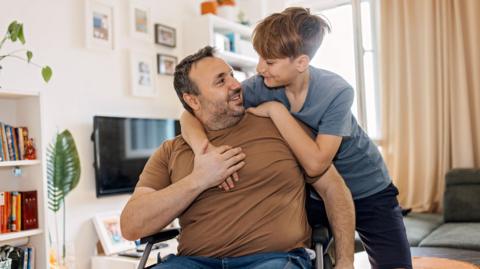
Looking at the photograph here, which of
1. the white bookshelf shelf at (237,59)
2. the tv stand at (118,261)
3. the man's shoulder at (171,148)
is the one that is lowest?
the tv stand at (118,261)

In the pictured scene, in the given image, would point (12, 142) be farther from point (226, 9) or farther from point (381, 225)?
point (226, 9)

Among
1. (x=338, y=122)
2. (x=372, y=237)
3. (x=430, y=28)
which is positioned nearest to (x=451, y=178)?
(x=430, y=28)

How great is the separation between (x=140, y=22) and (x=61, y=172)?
4.78 feet

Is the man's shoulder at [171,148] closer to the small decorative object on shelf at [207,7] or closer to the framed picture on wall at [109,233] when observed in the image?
the framed picture on wall at [109,233]

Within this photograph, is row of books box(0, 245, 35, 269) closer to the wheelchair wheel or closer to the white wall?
the white wall

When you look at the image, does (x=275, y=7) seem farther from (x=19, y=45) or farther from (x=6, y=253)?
(x=6, y=253)

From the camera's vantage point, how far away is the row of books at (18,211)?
8.55ft

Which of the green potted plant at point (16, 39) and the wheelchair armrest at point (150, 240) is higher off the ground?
the green potted plant at point (16, 39)

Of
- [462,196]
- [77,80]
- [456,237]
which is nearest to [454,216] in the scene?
[462,196]

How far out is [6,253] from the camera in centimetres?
261

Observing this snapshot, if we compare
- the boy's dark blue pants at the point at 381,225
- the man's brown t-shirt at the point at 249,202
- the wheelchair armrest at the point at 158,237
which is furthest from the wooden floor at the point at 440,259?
the wheelchair armrest at the point at 158,237

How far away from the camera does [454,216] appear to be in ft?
11.4

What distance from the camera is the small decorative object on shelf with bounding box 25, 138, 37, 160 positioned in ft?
8.89

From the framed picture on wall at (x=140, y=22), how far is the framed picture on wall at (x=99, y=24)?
8.3 inches
